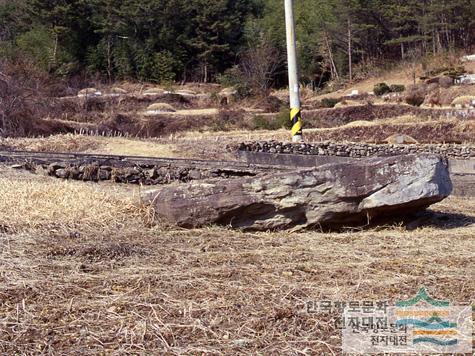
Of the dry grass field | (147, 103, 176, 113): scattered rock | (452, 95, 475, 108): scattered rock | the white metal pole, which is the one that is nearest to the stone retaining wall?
the white metal pole

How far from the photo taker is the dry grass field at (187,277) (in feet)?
11.1

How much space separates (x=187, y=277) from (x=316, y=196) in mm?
2284

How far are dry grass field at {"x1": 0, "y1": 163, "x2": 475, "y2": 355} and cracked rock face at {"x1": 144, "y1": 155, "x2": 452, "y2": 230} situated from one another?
7.6 inches

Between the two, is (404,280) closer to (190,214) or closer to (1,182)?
(190,214)

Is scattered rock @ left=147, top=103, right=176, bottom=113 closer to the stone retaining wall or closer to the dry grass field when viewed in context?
the stone retaining wall

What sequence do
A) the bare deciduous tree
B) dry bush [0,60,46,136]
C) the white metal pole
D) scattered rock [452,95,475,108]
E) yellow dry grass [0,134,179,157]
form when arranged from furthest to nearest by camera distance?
the bare deciduous tree → scattered rock [452,95,475,108] → dry bush [0,60,46,136] → yellow dry grass [0,134,179,157] → the white metal pole

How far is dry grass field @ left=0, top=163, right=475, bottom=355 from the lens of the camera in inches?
133

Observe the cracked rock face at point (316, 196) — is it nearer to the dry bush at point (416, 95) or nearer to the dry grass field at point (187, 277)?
the dry grass field at point (187, 277)

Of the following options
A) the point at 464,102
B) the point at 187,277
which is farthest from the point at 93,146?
the point at 464,102

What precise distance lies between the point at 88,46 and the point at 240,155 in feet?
165

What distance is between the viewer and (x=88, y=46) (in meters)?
62.2

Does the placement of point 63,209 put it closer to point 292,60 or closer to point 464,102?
point 292,60

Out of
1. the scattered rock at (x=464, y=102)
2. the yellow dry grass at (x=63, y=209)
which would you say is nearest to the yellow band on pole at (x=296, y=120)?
the yellow dry grass at (x=63, y=209)

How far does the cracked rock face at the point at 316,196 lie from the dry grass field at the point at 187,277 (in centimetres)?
19
